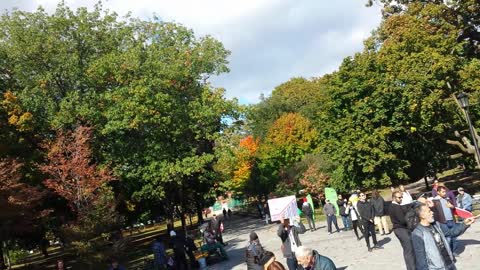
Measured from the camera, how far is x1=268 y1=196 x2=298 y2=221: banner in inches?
719

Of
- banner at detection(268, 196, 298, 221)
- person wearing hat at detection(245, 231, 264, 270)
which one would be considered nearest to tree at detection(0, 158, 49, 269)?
banner at detection(268, 196, 298, 221)

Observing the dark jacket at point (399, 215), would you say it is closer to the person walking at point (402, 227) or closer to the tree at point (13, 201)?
the person walking at point (402, 227)

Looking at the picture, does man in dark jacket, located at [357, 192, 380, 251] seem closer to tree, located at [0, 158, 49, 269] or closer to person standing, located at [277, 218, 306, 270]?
person standing, located at [277, 218, 306, 270]

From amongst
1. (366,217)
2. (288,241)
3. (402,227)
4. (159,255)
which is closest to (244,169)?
(159,255)

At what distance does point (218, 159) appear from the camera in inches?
1260

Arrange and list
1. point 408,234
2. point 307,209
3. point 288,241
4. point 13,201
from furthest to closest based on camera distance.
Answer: point 307,209
point 13,201
point 288,241
point 408,234

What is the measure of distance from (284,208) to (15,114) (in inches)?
689

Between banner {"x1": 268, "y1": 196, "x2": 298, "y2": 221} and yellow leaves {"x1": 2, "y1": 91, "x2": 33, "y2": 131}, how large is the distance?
15.7m

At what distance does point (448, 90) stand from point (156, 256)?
20.2 metres

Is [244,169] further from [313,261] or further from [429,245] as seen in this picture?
[313,261]

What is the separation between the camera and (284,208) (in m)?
18.5

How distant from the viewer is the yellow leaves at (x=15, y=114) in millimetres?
26406

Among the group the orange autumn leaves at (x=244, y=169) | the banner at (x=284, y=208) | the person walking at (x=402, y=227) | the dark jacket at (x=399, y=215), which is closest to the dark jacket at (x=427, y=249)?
the person walking at (x=402, y=227)

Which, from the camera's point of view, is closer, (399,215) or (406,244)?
(406,244)
